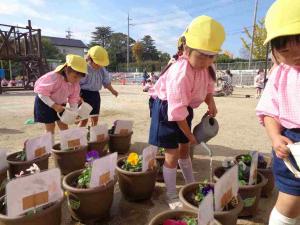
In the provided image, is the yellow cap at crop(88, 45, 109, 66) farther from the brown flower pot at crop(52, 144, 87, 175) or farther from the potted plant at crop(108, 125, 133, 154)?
the brown flower pot at crop(52, 144, 87, 175)

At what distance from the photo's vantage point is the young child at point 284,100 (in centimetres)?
124

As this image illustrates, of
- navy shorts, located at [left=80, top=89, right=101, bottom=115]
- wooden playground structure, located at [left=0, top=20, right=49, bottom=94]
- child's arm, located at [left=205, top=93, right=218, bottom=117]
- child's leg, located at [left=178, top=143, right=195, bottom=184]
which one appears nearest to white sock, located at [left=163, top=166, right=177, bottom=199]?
child's leg, located at [left=178, top=143, right=195, bottom=184]

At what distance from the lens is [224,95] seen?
1338cm

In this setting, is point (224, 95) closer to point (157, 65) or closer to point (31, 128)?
point (31, 128)

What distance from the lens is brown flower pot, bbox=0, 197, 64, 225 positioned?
1.64 m

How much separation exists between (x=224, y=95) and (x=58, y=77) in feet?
36.1

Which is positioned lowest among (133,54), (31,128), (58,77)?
(31,128)

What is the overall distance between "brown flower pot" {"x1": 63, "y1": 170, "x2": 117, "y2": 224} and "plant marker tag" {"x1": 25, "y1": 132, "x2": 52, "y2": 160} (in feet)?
2.14

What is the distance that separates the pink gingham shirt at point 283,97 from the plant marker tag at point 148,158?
1.11 metres

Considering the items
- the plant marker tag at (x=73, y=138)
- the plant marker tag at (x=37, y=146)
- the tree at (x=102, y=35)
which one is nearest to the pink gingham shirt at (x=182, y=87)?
the plant marker tag at (x=73, y=138)

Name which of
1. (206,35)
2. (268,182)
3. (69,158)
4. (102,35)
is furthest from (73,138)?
(102,35)

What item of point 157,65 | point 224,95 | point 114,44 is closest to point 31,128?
point 224,95

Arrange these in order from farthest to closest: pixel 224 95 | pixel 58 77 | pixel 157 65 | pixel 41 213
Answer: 1. pixel 157 65
2. pixel 224 95
3. pixel 58 77
4. pixel 41 213

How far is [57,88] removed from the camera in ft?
Result: 11.0
